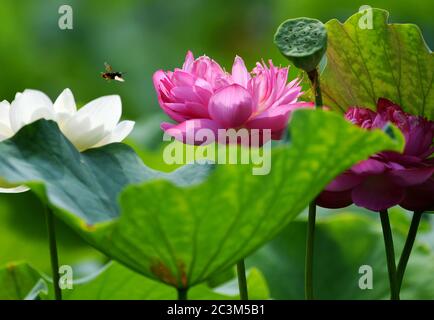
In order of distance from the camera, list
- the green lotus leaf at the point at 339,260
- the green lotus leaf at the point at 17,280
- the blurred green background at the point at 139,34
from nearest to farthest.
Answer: the green lotus leaf at the point at 17,280, the green lotus leaf at the point at 339,260, the blurred green background at the point at 139,34

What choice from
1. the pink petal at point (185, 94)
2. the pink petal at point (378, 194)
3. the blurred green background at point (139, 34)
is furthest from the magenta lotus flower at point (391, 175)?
the blurred green background at point (139, 34)

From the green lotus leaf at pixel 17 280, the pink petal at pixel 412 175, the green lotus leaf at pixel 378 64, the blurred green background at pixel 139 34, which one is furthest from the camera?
the blurred green background at pixel 139 34

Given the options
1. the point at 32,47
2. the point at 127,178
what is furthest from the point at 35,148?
the point at 32,47

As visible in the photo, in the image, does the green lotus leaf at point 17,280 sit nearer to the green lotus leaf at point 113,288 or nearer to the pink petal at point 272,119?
the green lotus leaf at point 113,288

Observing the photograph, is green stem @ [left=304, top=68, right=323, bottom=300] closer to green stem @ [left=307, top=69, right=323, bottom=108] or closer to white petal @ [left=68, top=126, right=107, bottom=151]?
green stem @ [left=307, top=69, right=323, bottom=108]
